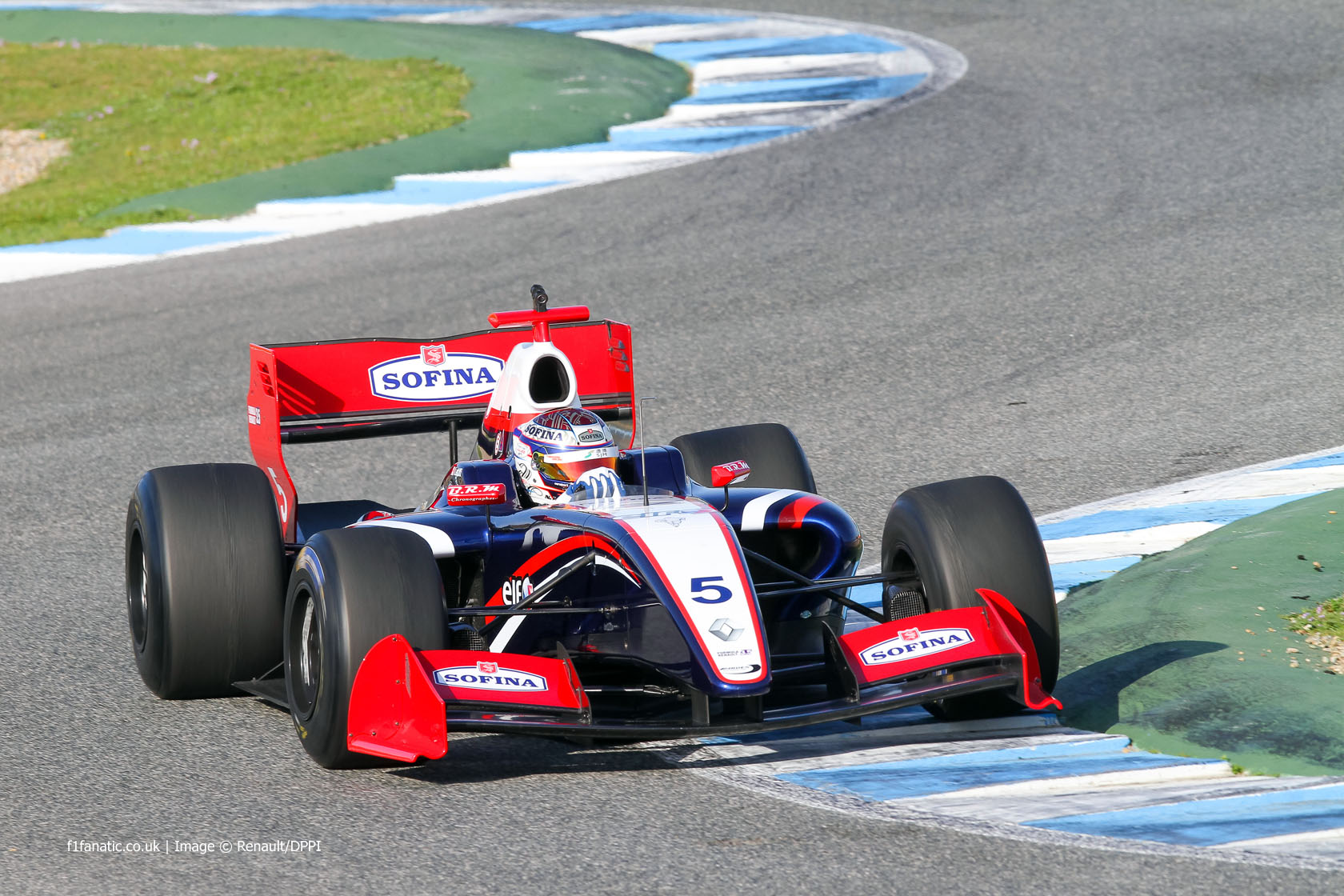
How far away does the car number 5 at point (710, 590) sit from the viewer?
480 centimetres

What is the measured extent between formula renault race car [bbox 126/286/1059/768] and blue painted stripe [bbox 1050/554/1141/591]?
740 mm

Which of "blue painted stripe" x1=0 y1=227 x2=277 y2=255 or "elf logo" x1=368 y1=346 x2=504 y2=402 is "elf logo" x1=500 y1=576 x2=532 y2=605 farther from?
"blue painted stripe" x1=0 y1=227 x2=277 y2=255

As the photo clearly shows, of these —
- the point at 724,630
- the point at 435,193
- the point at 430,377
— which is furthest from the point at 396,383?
the point at 435,193

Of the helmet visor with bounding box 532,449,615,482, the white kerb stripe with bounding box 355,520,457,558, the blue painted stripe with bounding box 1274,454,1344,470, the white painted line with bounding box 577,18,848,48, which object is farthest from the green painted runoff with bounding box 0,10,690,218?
the white kerb stripe with bounding box 355,520,457,558

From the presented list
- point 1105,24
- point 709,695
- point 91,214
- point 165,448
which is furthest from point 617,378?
point 1105,24

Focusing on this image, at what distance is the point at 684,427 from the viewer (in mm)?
9164

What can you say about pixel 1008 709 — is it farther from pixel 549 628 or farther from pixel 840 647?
pixel 549 628

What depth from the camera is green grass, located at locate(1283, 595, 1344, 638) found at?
5.33 metres

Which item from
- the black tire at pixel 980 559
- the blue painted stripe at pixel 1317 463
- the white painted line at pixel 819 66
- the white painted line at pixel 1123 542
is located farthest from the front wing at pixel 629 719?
the white painted line at pixel 819 66

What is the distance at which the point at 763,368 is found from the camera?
1004 cm

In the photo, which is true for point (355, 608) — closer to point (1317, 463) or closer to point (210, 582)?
point (210, 582)

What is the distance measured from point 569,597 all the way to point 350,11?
18343 mm

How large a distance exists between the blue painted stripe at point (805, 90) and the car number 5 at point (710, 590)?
459 inches

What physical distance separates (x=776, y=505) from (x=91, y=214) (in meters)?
10.2
